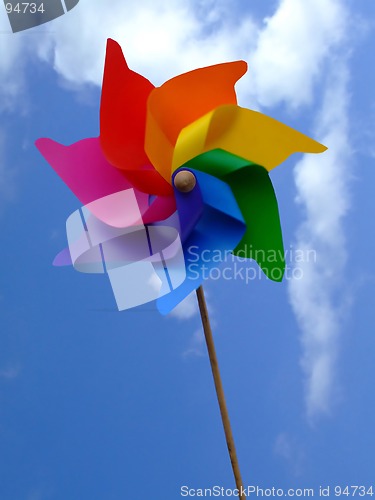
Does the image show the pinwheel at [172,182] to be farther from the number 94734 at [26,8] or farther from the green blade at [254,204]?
the number 94734 at [26,8]

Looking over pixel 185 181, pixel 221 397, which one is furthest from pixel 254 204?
pixel 221 397

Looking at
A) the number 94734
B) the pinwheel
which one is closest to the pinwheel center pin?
the pinwheel

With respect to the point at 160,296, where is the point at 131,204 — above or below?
above

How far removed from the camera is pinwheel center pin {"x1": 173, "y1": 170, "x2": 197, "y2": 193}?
196 cm

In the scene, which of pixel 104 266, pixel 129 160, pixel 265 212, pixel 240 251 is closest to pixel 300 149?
pixel 265 212

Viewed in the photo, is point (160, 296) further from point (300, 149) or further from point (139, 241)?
point (300, 149)

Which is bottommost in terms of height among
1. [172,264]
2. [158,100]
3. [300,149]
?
[172,264]

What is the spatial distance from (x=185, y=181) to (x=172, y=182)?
0.06 meters

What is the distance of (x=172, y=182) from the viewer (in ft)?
6.59

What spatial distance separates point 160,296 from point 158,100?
2.09 ft

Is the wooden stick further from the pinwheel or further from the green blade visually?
the green blade

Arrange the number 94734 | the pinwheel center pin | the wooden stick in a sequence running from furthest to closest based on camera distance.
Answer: the number 94734 < the wooden stick < the pinwheel center pin

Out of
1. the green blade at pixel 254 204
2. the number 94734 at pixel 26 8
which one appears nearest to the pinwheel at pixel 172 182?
the green blade at pixel 254 204

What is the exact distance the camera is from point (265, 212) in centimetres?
203
